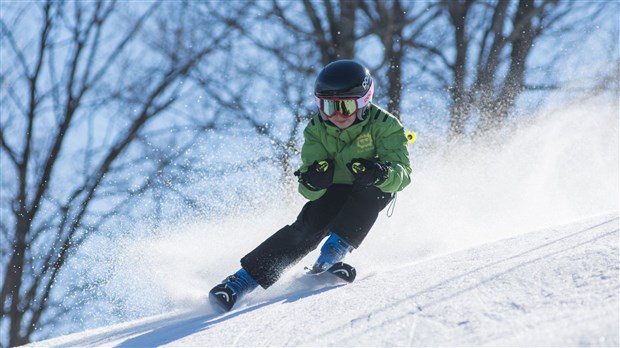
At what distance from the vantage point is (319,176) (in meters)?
3.94

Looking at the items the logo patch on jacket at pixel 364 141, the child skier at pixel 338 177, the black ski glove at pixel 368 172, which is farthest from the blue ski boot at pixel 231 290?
the logo patch on jacket at pixel 364 141

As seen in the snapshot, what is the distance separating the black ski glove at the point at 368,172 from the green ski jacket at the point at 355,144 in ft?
0.82

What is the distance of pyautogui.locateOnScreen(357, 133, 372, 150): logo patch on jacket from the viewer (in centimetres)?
421

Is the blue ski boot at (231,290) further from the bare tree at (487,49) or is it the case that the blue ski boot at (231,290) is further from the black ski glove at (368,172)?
the bare tree at (487,49)

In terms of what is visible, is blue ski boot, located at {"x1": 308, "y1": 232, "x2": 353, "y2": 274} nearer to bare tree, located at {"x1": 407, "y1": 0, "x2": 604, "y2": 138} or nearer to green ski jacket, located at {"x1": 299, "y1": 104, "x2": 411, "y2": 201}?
green ski jacket, located at {"x1": 299, "y1": 104, "x2": 411, "y2": 201}

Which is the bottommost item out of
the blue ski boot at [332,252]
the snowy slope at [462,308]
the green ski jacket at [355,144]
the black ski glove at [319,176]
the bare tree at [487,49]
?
the snowy slope at [462,308]

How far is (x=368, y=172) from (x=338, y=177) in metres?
0.49

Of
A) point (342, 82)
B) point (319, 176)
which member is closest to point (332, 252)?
point (319, 176)

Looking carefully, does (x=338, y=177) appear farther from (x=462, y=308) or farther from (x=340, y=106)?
(x=462, y=308)

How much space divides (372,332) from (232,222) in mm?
4990

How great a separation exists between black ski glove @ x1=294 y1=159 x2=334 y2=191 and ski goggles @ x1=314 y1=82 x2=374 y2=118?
0.29m

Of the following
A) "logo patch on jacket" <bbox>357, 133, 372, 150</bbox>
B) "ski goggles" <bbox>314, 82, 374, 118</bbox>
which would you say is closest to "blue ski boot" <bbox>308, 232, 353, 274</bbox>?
"logo patch on jacket" <bbox>357, 133, 372, 150</bbox>

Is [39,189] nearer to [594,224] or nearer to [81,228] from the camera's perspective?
[81,228]

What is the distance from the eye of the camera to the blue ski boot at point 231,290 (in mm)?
3572
